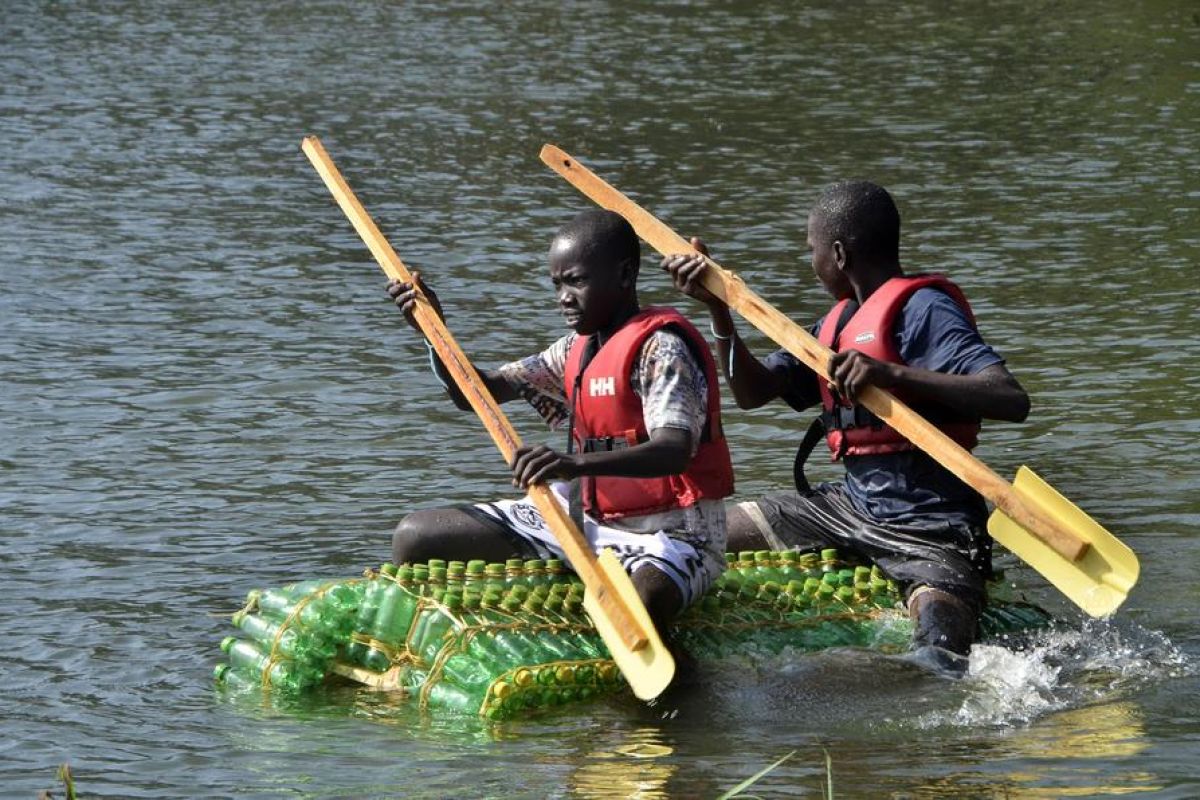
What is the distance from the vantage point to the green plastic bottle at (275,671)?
6.83 meters

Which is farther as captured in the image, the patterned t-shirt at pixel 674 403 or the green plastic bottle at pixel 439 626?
the green plastic bottle at pixel 439 626

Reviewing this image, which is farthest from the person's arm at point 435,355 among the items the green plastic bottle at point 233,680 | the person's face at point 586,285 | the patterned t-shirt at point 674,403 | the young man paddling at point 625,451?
the green plastic bottle at point 233,680

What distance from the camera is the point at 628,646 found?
6207 millimetres

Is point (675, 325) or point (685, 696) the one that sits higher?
point (675, 325)

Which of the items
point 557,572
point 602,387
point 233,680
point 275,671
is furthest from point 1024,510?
point 233,680

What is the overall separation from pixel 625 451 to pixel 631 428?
0.27 m

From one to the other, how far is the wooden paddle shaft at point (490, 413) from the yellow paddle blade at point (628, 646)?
2 centimetres

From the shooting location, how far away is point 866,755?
619 cm

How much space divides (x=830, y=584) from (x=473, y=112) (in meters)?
12.1

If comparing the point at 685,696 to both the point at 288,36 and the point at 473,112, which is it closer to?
the point at 473,112

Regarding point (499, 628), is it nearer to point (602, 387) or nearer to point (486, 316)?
point (602, 387)

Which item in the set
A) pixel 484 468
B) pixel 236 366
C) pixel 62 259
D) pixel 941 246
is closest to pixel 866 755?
pixel 484 468

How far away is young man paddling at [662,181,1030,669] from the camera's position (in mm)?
6551

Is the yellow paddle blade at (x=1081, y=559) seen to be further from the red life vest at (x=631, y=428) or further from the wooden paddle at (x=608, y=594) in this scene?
the wooden paddle at (x=608, y=594)
